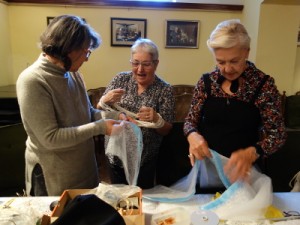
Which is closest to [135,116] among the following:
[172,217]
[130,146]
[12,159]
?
[130,146]

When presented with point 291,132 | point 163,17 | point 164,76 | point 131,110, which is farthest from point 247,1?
point 131,110

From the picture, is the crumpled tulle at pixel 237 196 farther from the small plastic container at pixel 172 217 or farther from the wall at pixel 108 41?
the wall at pixel 108 41

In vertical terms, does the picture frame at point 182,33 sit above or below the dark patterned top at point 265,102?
above

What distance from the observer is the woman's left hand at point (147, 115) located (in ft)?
4.42

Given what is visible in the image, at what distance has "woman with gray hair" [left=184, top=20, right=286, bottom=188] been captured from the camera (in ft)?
3.44

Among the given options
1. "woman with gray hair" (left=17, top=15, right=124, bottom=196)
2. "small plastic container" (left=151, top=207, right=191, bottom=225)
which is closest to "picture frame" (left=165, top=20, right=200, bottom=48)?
"woman with gray hair" (left=17, top=15, right=124, bottom=196)

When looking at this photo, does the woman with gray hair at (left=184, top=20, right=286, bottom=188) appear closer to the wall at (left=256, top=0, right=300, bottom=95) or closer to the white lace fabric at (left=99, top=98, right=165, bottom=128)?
the white lace fabric at (left=99, top=98, right=165, bottom=128)

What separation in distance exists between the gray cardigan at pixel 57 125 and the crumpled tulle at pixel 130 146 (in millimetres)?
104

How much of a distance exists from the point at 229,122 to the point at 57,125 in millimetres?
714

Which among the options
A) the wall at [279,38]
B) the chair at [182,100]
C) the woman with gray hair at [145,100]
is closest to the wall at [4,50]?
the chair at [182,100]

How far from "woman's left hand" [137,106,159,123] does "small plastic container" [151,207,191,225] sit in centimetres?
47

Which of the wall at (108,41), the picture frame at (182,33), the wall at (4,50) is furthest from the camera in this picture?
the picture frame at (182,33)

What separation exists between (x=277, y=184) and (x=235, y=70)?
1.07 meters

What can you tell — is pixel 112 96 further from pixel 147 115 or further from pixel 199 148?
pixel 199 148
